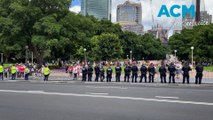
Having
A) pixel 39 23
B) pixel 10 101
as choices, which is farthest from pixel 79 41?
pixel 10 101

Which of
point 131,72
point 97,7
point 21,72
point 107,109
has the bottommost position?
point 107,109

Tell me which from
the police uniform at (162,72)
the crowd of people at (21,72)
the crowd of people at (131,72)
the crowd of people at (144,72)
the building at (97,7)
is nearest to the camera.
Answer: the crowd of people at (144,72)

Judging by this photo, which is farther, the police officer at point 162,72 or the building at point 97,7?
the building at point 97,7

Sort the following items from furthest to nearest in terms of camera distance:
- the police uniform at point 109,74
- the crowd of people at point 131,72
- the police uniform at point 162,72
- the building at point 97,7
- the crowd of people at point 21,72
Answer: the building at point 97,7
the crowd of people at point 21,72
the police uniform at point 109,74
the police uniform at point 162,72
the crowd of people at point 131,72

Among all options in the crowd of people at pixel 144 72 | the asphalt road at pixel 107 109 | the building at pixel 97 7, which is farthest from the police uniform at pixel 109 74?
the building at pixel 97 7

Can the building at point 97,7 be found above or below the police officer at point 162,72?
above

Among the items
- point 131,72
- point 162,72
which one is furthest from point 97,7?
point 162,72

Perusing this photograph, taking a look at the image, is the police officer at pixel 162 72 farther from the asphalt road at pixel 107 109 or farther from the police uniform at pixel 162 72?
the asphalt road at pixel 107 109

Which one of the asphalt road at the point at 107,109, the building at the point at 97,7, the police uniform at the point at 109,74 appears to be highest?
the building at the point at 97,7

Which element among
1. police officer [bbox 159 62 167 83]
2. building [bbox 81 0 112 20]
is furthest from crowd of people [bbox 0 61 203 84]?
building [bbox 81 0 112 20]

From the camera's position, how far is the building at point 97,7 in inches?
5805

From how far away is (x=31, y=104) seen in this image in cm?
1412

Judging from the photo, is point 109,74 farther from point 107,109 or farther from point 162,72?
point 107,109

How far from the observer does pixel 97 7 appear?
158 meters
